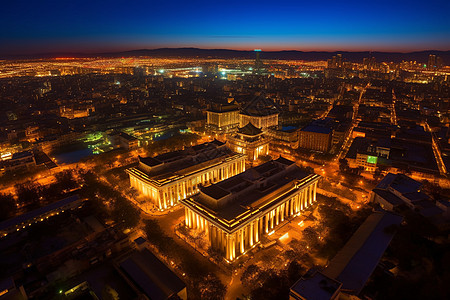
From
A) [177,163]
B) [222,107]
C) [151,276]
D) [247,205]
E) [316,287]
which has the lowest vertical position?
[151,276]

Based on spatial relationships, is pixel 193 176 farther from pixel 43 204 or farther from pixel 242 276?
pixel 43 204

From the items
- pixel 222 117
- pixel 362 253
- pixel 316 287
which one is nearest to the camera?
pixel 316 287

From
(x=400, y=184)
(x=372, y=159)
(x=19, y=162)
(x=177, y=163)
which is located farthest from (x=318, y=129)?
(x=19, y=162)

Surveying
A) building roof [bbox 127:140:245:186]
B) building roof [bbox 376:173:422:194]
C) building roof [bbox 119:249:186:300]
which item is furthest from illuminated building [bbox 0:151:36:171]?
building roof [bbox 376:173:422:194]

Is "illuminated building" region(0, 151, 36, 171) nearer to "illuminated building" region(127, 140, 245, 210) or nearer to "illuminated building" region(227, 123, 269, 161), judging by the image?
"illuminated building" region(127, 140, 245, 210)

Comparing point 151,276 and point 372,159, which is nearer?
point 151,276

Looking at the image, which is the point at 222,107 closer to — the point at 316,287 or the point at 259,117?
the point at 259,117
